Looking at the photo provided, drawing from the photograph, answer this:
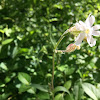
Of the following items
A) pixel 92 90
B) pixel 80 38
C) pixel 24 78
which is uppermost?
pixel 80 38

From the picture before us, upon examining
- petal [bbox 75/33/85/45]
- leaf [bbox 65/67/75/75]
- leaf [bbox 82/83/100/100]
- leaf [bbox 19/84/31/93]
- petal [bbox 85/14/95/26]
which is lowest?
leaf [bbox 82/83/100/100]

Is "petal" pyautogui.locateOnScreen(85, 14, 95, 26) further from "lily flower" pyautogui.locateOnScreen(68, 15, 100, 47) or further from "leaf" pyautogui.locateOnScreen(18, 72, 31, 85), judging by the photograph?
"leaf" pyautogui.locateOnScreen(18, 72, 31, 85)

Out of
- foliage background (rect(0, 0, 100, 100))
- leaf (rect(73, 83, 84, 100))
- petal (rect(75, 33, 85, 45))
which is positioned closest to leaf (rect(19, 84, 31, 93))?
foliage background (rect(0, 0, 100, 100))

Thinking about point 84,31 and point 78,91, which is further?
point 78,91

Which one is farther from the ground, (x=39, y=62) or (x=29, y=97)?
(x=39, y=62)

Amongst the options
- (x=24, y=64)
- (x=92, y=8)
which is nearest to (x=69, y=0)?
(x=92, y=8)

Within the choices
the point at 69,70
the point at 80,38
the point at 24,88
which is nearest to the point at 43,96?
the point at 24,88

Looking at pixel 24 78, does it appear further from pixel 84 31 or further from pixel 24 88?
pixel 84 31

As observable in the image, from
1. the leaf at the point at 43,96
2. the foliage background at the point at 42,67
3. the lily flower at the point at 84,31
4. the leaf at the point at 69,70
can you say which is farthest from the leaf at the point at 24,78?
the lily flower at the point at 84,31

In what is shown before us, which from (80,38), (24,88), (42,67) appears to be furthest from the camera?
(42,67)

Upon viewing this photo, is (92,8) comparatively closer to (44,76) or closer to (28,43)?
(28,43)

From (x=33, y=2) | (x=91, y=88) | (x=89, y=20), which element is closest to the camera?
(x=89, y=20)
